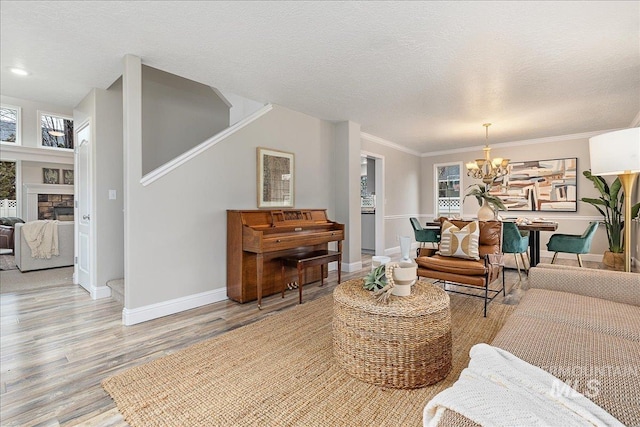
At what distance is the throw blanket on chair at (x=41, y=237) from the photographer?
187 inches

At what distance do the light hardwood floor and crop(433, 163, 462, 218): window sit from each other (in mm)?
3706

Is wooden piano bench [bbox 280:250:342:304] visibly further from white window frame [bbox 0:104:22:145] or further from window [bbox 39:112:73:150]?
white window frame [bbox 0:104:22:145]

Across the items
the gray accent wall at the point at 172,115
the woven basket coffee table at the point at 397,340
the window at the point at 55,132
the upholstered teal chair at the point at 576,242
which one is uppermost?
the window at the point at 55,132

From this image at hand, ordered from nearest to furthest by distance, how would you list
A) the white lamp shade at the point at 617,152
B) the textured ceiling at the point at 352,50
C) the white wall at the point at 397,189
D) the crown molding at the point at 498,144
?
the white lamp shade at the point at 617,152
the textured ceiling at the point at 352,50
the crown molding at the point at 498,144
the white wall at the point at 397,189

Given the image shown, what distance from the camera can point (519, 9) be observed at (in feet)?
6.77

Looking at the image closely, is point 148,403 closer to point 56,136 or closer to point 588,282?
point 588,282

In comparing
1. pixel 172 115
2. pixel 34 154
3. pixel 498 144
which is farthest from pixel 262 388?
pixel 34 154

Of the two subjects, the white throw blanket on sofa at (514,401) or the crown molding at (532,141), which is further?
the crown molding at (532,141)

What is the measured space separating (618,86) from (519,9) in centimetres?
243

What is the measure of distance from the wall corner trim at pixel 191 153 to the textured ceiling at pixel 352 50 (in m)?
0.26

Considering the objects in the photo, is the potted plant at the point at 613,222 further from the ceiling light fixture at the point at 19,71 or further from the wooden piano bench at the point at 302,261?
the ceiling light fixture at the point at 19,71

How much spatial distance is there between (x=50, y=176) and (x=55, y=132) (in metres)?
1.22

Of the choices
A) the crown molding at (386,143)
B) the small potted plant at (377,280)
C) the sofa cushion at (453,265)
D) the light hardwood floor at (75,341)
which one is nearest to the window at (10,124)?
the light hardwood floor at (75,341)

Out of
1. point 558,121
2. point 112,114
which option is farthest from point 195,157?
point 558,121
